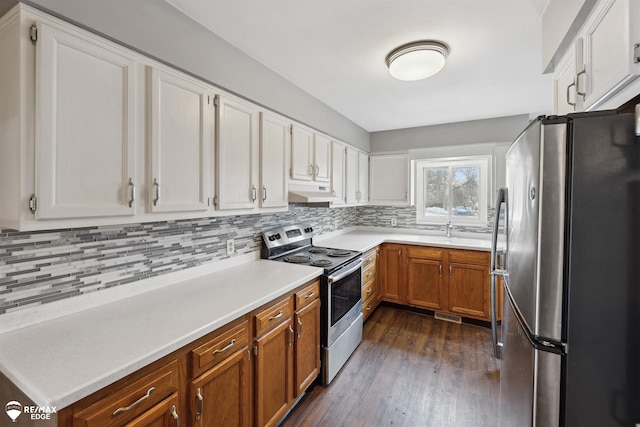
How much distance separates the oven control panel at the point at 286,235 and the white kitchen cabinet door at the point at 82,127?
1.26 meters

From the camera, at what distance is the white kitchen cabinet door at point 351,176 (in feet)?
11.2

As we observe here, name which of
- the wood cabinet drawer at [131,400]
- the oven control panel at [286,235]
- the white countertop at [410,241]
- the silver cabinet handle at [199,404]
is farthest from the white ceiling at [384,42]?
the silver cabinet handle at [199,404]

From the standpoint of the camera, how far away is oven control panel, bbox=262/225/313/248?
2.44 m

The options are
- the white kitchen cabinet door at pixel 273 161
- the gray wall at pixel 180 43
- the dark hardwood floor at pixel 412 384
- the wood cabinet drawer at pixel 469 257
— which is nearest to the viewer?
the gray wall at pixel 180 43

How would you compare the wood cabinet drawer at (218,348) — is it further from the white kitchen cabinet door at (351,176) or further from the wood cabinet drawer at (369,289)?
the white kitchen cabinet door at (351,176)

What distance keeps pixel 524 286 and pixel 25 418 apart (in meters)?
1.72

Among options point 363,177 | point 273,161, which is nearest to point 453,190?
point 363,177

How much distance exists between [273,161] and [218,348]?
1356mm

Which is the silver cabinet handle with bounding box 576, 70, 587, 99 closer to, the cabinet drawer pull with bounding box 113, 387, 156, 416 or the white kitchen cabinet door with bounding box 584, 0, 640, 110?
the white kitchen cabinet door with bounding box 584, 0, 640, 110

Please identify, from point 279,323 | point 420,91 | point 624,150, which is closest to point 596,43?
point 624,150

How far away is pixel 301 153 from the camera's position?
99.6 inches

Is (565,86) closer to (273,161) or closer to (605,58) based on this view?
(605,58)

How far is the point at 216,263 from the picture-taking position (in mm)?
2023

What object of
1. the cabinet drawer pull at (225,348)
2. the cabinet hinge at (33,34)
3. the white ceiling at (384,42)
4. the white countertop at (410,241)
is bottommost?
the cabinet drawer pull at (225,348)
